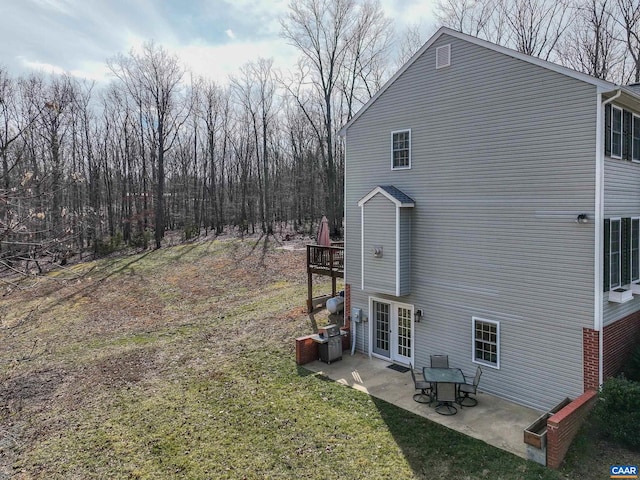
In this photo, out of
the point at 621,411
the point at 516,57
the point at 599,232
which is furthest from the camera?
the point at 516,57

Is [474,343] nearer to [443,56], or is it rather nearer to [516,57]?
[516,57]

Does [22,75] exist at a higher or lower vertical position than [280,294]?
higher

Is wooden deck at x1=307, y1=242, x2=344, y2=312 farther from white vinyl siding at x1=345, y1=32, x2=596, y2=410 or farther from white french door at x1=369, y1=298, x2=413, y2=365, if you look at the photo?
white vinyl siding at x1=345, y1=32, x2=596, y2=410

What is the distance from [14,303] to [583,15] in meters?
34.5

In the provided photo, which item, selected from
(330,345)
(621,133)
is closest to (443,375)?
(330,345)

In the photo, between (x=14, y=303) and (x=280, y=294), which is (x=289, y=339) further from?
(x=14, y=303)

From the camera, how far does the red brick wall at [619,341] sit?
27.3 feet

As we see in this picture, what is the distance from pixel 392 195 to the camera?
35.1 feet

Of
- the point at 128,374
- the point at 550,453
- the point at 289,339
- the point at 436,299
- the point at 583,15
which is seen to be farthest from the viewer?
the point at 583,15

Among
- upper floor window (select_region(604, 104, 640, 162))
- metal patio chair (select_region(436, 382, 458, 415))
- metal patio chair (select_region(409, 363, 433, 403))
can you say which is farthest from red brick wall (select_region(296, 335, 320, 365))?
upper floor window (select_region(604, 104, 640, 162))

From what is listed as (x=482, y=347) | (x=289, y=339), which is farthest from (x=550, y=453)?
(x=289, y=339)

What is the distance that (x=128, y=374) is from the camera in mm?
11570

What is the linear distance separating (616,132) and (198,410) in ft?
36.4

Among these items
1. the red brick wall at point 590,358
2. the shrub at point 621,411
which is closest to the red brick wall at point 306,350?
the red brick wall at point 590,358
